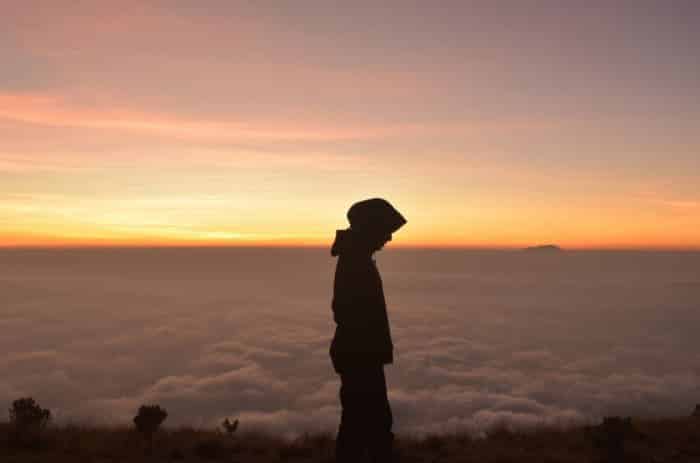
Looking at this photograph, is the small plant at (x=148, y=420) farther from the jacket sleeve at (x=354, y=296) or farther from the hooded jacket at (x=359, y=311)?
the jacket sleeve at (x=354, y=296)

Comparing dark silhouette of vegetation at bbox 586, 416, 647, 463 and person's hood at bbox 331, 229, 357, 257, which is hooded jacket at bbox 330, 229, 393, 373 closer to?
person's hood at bbox 331, 229, 357, 257

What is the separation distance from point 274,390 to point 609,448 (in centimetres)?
17123

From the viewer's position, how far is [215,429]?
10.7 metres

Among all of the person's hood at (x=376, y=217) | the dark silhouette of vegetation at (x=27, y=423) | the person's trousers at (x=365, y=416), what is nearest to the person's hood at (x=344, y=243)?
the person's hood at (x=376, y=217)

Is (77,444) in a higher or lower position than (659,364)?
higher

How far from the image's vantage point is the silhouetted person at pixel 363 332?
240 inches

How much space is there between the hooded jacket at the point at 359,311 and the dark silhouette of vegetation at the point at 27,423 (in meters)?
5.93

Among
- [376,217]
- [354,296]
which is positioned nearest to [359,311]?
[354,296]

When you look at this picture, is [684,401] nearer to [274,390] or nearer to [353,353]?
[274,390]

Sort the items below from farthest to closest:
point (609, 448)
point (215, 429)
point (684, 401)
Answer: point (684, 401)
point (215, 429)
point (609, 448)

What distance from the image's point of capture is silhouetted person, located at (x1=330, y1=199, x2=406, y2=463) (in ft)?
20.0

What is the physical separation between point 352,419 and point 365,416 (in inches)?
6.2

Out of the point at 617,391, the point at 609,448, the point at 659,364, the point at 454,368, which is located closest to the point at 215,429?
the point at 609,448

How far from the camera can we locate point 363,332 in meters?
6.11
